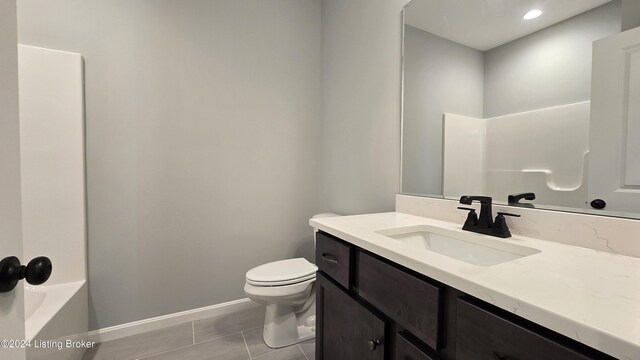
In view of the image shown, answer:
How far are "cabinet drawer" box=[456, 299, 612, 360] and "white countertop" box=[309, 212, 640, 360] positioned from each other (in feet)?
0.09

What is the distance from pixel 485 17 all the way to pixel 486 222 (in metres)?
0.90

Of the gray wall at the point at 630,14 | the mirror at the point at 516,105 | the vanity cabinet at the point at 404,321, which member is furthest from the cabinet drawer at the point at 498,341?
the gray wall at the point at 630,14

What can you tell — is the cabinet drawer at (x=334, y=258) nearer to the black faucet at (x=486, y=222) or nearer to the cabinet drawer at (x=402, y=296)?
the cabinet drawer at (x=402, y=296)

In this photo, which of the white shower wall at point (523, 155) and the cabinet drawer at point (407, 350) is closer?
the cabinet drawer at point (407, 350)

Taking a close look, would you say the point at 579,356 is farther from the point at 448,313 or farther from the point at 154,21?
the point at 154,21

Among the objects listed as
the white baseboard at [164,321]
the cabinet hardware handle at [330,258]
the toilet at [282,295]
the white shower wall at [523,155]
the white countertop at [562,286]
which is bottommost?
the white baseboard at [164,321]

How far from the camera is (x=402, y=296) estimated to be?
27.0 inches

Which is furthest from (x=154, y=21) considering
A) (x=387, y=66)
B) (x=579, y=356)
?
(x=579, y=356)

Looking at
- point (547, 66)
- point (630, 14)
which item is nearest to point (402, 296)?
point (547, 66)

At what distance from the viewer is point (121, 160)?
1.67 m

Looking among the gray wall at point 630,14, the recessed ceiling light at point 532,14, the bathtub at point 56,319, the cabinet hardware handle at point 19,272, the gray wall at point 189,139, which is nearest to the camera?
the cabinet hardware handle at point 19,272

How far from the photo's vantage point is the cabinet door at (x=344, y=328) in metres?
0.78

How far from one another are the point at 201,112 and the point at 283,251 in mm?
1307

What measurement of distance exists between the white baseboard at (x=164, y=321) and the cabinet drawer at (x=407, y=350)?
1650 mm
